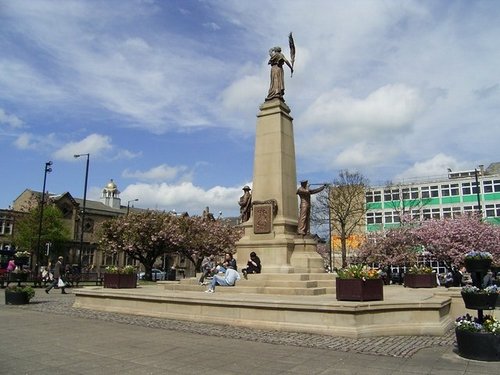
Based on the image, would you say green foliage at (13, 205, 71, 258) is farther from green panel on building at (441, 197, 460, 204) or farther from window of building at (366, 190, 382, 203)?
green panel on building at (441, 197, 460, 204)

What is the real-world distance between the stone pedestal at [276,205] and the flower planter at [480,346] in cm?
828

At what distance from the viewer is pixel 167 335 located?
994 centimetres

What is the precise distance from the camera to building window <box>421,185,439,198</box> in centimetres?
6425

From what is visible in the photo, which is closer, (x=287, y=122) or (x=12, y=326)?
(x=12, y=326)

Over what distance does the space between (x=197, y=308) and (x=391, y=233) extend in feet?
132

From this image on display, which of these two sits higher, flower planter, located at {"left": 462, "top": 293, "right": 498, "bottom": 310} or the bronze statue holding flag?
the bronze statue holding flag

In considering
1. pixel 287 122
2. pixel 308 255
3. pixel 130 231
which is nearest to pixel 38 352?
pixel 308 255

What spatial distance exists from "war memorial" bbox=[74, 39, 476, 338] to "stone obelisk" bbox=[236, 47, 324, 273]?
1.5 inches

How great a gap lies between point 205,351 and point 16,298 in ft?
37.3

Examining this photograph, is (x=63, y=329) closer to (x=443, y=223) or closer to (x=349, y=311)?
(x=349, y=311)

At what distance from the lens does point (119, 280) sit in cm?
1739

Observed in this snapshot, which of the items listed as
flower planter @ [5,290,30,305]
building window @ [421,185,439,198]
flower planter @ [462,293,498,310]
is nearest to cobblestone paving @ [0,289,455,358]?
flower planter @ [462,293,498,310]

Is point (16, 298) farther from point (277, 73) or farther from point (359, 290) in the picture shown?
point (277, 73)

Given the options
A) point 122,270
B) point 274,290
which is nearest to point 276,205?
point 274,290
